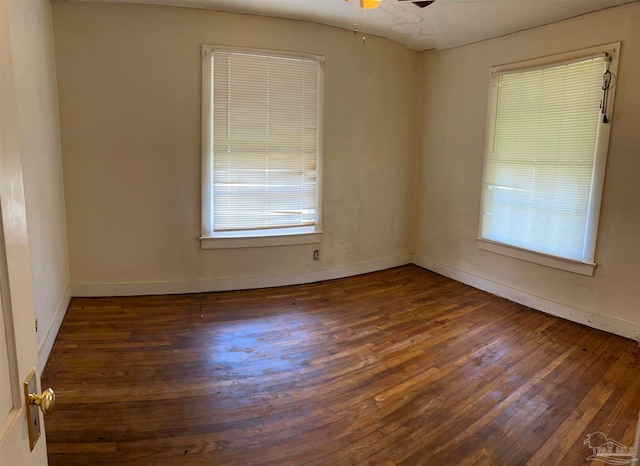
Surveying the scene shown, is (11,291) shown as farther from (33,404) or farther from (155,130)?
(155,130)

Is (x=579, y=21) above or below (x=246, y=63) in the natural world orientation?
above

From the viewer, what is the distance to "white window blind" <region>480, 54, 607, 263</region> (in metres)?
3.34

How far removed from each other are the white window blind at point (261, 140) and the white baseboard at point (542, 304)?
1910mm

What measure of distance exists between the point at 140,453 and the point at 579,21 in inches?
173

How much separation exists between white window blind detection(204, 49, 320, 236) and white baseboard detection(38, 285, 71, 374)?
136 cm

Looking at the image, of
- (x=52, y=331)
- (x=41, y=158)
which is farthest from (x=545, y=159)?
(x=52, y=331)

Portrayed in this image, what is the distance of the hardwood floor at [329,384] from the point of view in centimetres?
195

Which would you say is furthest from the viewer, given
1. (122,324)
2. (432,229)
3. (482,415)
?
(432,229)

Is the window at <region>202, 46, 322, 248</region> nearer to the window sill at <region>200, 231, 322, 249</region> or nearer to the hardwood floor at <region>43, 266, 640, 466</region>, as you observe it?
the window sill at <region>200, 231, 322, 249</region>

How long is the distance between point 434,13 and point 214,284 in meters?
3.28

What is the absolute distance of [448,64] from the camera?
14.9ft

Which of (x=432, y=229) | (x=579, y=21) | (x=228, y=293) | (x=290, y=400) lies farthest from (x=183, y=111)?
(x=579, y=21)

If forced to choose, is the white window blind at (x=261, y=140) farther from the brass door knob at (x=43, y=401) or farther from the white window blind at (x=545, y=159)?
the brass door knob at (x=43, y=401)

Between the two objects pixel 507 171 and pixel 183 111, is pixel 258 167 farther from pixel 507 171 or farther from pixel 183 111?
pixel 507 171
